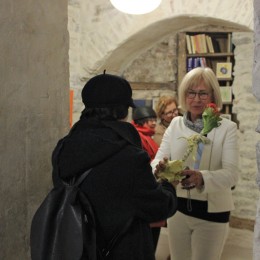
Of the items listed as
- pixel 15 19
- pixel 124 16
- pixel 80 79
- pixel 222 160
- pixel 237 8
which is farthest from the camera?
pixel 80 79

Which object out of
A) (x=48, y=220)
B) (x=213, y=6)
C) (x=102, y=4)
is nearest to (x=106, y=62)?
(x=102, y=4)

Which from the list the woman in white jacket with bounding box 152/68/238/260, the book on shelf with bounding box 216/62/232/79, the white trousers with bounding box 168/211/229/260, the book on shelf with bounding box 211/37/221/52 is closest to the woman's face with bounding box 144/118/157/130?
the woman in white jacket with bounding box 152/68/238/260

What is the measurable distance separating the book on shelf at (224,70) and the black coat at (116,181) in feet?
13.4

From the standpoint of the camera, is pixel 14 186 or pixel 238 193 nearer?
pixel 14 186

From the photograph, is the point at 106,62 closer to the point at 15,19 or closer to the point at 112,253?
the point at 15,19

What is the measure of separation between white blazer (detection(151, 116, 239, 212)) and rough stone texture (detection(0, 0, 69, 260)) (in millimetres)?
687

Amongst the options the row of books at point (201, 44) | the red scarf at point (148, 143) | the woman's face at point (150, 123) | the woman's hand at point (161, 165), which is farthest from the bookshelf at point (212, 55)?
the woman's hand at point (161, 165)

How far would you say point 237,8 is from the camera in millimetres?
3430

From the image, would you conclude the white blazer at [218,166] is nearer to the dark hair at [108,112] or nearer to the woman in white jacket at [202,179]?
the woman in white jacket at [202,179]

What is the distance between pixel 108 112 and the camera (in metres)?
1.45

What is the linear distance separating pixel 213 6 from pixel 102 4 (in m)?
1.22

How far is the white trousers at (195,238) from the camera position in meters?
1.90

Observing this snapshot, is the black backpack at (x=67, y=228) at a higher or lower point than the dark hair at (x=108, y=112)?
lower

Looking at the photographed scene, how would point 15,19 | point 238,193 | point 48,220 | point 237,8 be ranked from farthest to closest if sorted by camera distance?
point 238,193
point 237,8
point 15,19
point 48,220
